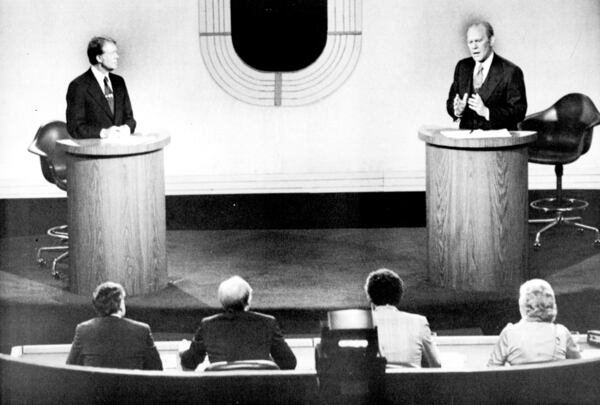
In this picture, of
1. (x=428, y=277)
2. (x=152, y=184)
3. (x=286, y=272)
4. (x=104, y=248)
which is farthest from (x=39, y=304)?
(x=428, y=277)

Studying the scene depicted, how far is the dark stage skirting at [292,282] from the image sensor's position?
6.83m

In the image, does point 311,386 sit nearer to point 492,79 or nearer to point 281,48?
point 492,79

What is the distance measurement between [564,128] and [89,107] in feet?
11.1

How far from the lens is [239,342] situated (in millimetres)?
4664

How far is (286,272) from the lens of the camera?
25.8 ft

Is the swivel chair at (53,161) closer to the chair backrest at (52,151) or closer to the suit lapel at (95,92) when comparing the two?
the chair backrest at (52,151)

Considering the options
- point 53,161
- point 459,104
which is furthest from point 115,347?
point 53,161

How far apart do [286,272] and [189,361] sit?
A: 10.4 feet

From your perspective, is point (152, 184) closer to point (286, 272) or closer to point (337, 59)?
point (286, 272)

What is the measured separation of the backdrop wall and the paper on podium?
2328mm

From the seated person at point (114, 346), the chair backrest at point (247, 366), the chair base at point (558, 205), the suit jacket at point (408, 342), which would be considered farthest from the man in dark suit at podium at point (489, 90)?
the chair backrest at point (247, 366)

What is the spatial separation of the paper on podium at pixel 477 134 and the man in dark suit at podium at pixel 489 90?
0.14m

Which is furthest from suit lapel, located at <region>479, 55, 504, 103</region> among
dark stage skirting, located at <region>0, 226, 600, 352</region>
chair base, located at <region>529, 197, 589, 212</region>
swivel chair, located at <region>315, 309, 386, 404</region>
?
swivel chair, located at <region>315, 309, 386, 404</region>

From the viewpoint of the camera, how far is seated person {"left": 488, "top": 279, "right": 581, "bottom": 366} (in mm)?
4555
